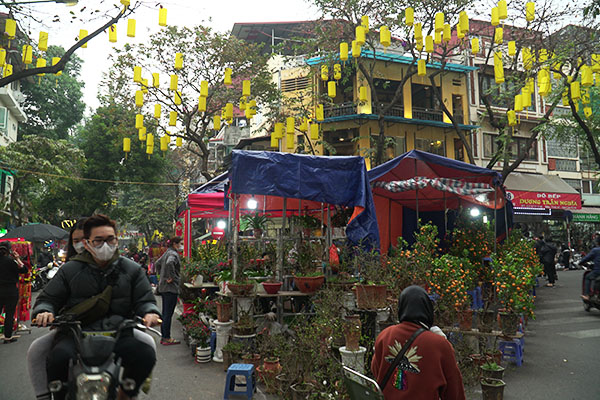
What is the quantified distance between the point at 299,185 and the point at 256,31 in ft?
90.0

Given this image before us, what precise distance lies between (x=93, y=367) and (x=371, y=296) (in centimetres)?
424

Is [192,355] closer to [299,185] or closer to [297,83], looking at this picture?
[299,185]

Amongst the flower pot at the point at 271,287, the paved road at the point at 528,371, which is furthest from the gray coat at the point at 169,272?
the flower pot at the point at 271,287

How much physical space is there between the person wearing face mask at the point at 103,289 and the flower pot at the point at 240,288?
3521 mm

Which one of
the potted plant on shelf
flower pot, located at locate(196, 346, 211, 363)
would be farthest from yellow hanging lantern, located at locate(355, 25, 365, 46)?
flower pot, located at locate(196, 346, 211, 363)

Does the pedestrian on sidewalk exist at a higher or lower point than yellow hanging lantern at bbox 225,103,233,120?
lower

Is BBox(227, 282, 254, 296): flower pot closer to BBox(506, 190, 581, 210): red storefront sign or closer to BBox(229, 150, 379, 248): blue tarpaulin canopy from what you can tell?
BBox(229, 150, 379, 248): blue tarpaulin canopy

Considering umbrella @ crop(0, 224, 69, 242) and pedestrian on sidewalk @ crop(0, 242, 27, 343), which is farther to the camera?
umbrella @ crop(0, 224, 69, 242)

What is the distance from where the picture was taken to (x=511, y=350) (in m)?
6.86

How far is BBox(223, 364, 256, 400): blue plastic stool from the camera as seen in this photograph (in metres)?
5.46

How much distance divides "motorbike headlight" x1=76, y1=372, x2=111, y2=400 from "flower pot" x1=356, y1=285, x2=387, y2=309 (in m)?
4.18

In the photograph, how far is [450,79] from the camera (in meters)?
25.9

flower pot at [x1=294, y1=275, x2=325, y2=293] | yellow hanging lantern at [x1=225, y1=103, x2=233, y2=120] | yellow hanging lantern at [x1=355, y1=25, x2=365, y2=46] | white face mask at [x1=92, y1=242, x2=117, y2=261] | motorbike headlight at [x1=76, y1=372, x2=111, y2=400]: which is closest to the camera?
motorbike headlight at [x1=76, y1=372, x2=111, y2=400]

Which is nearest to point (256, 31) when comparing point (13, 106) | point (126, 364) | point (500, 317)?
point (13, 106)
